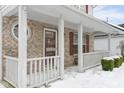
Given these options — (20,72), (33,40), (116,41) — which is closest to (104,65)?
(33,40)

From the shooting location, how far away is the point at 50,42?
866cm

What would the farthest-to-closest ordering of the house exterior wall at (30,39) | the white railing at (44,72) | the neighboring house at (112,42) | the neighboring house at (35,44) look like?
the neighboring house at (112,42)
the house exterior wall at (30,39)
the white railing at (44,72)
the neighboring house at (35,44)

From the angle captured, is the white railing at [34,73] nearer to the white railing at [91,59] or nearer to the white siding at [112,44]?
the white railing at [91,59]

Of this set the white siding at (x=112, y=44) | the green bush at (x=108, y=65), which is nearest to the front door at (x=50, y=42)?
the green bush at (x=108, y=65)

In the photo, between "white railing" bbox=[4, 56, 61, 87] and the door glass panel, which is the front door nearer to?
the door glass panel

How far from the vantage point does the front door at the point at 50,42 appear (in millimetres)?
8426

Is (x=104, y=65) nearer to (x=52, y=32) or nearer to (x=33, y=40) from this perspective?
(x=52, y=32)

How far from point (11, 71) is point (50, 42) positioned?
3364 millimetres

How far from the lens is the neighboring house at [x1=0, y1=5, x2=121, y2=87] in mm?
4848

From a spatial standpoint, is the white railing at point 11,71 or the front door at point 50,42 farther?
the front door at point 50,42

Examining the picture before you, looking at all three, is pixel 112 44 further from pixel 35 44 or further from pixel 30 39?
pixel 30 39

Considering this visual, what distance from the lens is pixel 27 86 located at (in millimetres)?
5117
